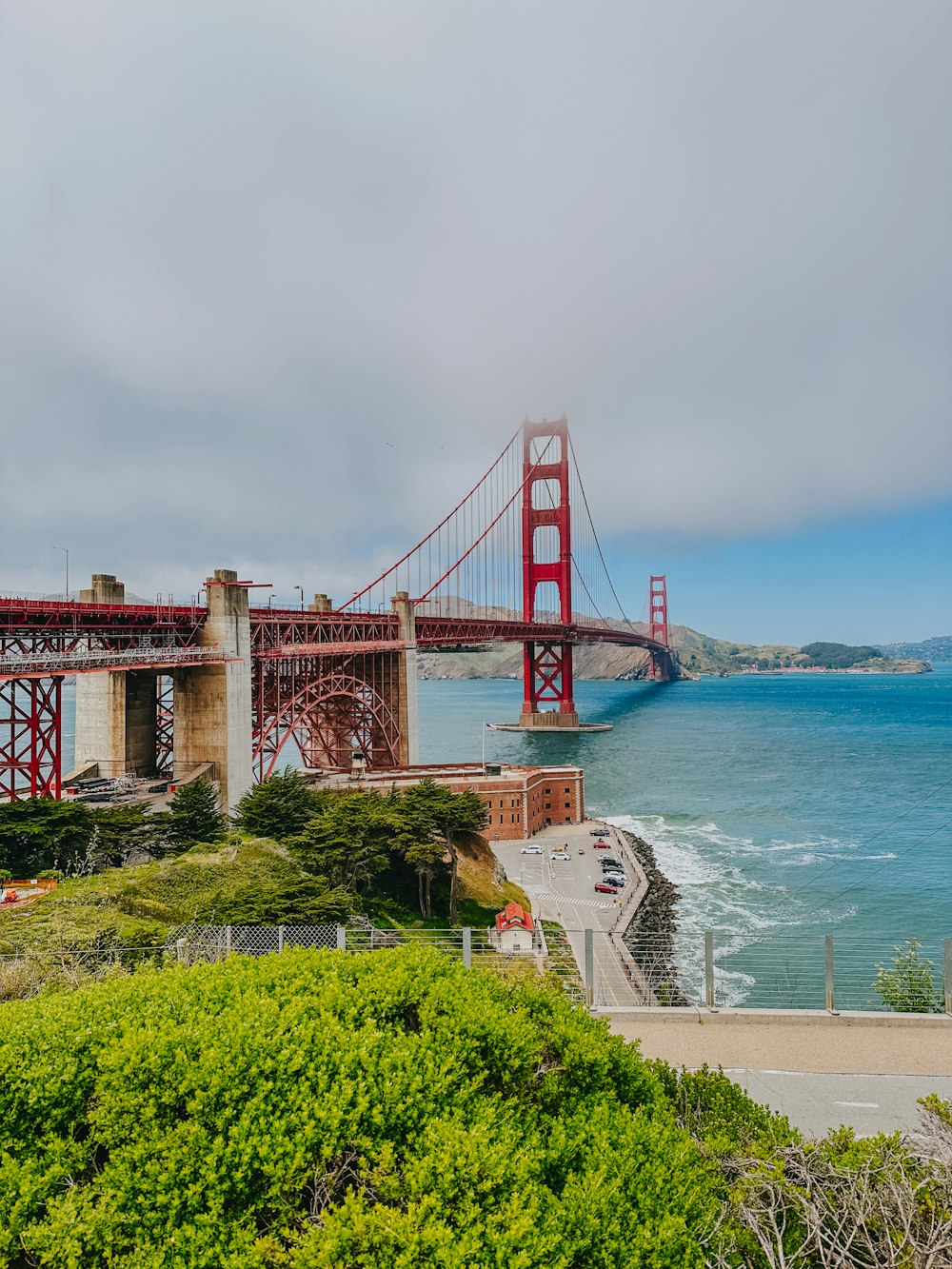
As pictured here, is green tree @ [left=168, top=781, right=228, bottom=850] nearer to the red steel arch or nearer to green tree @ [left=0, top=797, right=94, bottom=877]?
green tree @ [left=0, top=797, right=94, bottom=877]

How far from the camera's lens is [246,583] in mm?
26953

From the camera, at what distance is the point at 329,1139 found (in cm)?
421

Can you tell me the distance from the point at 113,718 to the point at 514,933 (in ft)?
52.8

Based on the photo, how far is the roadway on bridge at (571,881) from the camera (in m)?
25.5

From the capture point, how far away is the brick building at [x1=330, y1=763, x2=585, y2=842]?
3362cm

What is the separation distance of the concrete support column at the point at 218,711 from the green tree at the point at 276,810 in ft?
8.34

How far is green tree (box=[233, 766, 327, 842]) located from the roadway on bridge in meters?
8.61

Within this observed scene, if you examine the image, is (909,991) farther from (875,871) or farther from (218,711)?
(875,871)

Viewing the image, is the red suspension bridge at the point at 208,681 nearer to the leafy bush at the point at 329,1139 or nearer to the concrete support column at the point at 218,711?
the concrete support column at the point at 218,711

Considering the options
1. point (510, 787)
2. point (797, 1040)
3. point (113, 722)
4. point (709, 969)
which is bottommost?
point (510, 787)

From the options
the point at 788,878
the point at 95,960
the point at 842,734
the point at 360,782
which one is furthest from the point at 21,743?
the point at 842,734

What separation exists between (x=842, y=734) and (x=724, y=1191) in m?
91.0

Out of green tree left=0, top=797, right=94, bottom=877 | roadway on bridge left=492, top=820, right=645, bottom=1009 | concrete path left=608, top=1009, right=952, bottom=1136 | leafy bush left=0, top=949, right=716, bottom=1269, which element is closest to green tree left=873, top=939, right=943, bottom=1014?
concrete path left=608, top=1009, right=952, bottom=1136

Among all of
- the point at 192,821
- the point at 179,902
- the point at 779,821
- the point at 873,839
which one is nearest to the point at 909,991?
the point at 179,902
